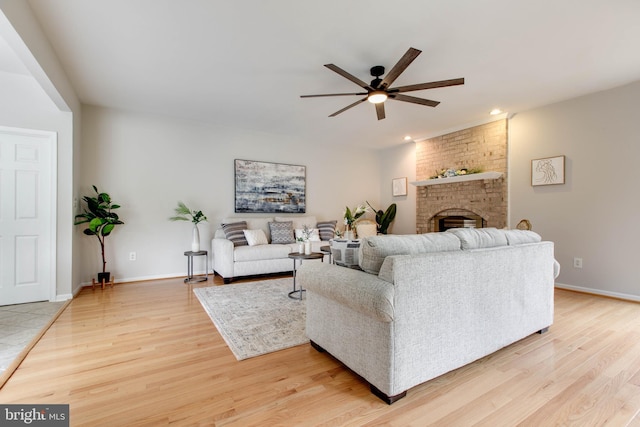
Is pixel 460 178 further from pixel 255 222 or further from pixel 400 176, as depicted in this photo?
pixel 255 222

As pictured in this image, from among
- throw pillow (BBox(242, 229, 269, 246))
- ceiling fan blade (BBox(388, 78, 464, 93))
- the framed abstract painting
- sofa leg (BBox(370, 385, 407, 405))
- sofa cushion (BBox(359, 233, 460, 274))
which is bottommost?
sofa leg (BBox(370, 385, 407, 405))

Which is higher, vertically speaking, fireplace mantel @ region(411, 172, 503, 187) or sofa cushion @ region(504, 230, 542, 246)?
fireplace mantel @ region(411, 172, 503, 187)

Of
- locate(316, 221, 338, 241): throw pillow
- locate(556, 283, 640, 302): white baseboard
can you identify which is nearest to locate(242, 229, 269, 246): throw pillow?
locate(316, 221, 338, 241): throw pillow

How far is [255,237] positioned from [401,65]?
3.31 m

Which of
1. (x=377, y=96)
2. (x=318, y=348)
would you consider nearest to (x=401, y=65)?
(x=377, y=96)

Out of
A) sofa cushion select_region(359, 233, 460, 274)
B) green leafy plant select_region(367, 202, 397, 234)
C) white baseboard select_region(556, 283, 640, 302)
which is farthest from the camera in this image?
green leafy plant select_region(367, 202, 397, 234)

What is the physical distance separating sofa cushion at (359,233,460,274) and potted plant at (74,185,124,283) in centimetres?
369

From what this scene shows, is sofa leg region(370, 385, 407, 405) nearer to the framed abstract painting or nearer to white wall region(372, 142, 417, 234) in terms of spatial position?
the framed abstract painting

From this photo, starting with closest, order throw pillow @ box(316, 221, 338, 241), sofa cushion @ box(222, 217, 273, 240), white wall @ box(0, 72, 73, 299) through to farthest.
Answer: white wall @ box(0, 72, 73, 299) → sofa cushion @ box(222, 217, 273, 240) → throw pillow @ box(316, 221, 338, 241)

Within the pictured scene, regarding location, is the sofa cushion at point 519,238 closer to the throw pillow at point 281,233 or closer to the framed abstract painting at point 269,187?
the throw pillow at point 281,233

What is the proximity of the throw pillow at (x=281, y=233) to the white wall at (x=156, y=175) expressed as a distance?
0.83 metres

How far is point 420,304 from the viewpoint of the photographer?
5.28 feet

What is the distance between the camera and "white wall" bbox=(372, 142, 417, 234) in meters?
6.20

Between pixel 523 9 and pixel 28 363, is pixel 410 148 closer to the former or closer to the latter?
pixel 523 9
